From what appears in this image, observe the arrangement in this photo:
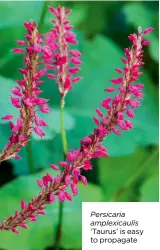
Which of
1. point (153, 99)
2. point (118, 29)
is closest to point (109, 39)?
point (118, 29)

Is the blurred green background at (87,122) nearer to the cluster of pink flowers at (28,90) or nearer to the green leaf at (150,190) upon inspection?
the green leaf at (150,190)

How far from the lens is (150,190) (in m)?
1.04

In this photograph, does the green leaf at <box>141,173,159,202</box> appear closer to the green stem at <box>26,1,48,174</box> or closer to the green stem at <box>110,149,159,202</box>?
the green stem at <box>110,149,159,202</box>

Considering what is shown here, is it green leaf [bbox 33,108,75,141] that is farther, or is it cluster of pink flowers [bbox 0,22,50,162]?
green leaf [bbox 33,108,75,141]

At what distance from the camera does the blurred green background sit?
937 millimetres

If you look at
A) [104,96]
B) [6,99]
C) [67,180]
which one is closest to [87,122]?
[104,96]

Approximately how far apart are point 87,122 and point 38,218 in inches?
8.7

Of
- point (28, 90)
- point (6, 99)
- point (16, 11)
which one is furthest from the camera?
point (16, 11)

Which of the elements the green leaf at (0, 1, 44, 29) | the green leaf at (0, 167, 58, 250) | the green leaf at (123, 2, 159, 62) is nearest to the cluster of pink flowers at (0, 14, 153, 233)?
the green leaf at (0, 167, 58, 250)

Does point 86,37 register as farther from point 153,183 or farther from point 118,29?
point 153,183

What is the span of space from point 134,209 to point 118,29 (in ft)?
1.29

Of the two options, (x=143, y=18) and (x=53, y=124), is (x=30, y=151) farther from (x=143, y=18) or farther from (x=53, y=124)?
(x=143, y=18)

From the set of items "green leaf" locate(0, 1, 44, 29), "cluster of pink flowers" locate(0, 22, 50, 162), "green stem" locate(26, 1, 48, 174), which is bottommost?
"cluster of pink flowers" locate(0, 22, 50, 162)

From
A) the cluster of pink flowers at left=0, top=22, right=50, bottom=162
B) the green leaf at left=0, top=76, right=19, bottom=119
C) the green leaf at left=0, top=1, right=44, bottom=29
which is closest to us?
the cluster of pink flowers at left=0, top=22, right=50, bottom=162
